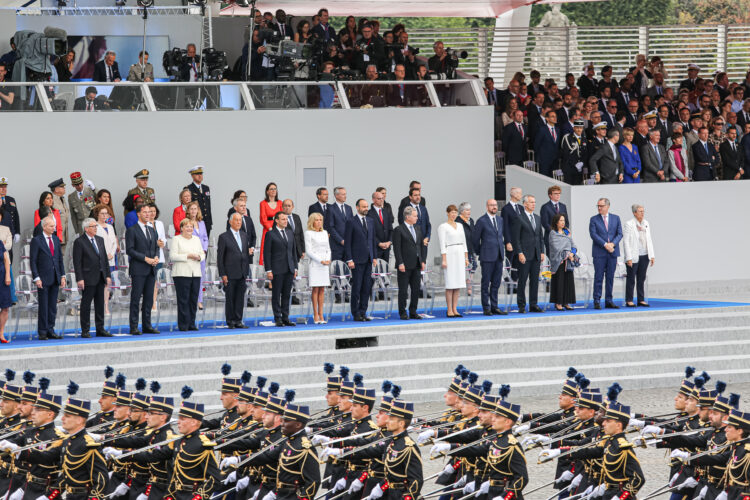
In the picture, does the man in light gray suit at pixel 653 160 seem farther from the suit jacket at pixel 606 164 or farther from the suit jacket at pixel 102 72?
the suit jacket at pixel 102 72

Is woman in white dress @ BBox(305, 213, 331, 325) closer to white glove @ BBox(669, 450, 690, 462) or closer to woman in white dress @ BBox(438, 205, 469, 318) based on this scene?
woman in white dress @ BBox(438, 205, 469, 318)

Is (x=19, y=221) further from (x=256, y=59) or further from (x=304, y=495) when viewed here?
(x=304, y=495)

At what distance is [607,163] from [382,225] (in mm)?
4522

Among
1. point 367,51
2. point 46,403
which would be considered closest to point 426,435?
point 46,403

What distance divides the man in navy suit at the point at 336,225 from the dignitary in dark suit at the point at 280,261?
47.2 inches

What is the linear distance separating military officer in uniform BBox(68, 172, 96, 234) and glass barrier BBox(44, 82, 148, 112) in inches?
67.6

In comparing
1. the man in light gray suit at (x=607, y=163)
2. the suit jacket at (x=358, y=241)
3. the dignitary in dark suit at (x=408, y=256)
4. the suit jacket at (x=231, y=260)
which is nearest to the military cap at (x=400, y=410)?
the suit jacket at (x=231, y=260)

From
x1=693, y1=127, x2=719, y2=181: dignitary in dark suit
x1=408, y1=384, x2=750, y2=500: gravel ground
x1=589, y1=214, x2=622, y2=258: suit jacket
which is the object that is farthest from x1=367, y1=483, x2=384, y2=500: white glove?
x1=693, y1=127, x2=719, y2=181: dignitary in dark suit

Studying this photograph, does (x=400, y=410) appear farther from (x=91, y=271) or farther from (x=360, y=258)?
(x=360, y=258)

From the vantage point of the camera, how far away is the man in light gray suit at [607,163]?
71.5 feet

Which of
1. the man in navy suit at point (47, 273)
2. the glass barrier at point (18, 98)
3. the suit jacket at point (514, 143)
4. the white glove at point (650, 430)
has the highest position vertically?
the glass barrier at point (18, 98)

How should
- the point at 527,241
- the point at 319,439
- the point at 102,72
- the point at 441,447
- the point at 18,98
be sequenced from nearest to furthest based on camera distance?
the point at 441,447
the point at 319,439
the point at 527,241
the point at 18,98
the point at 102,72

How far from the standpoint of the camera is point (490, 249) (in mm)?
18953

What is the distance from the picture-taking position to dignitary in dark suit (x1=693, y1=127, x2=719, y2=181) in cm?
2270
